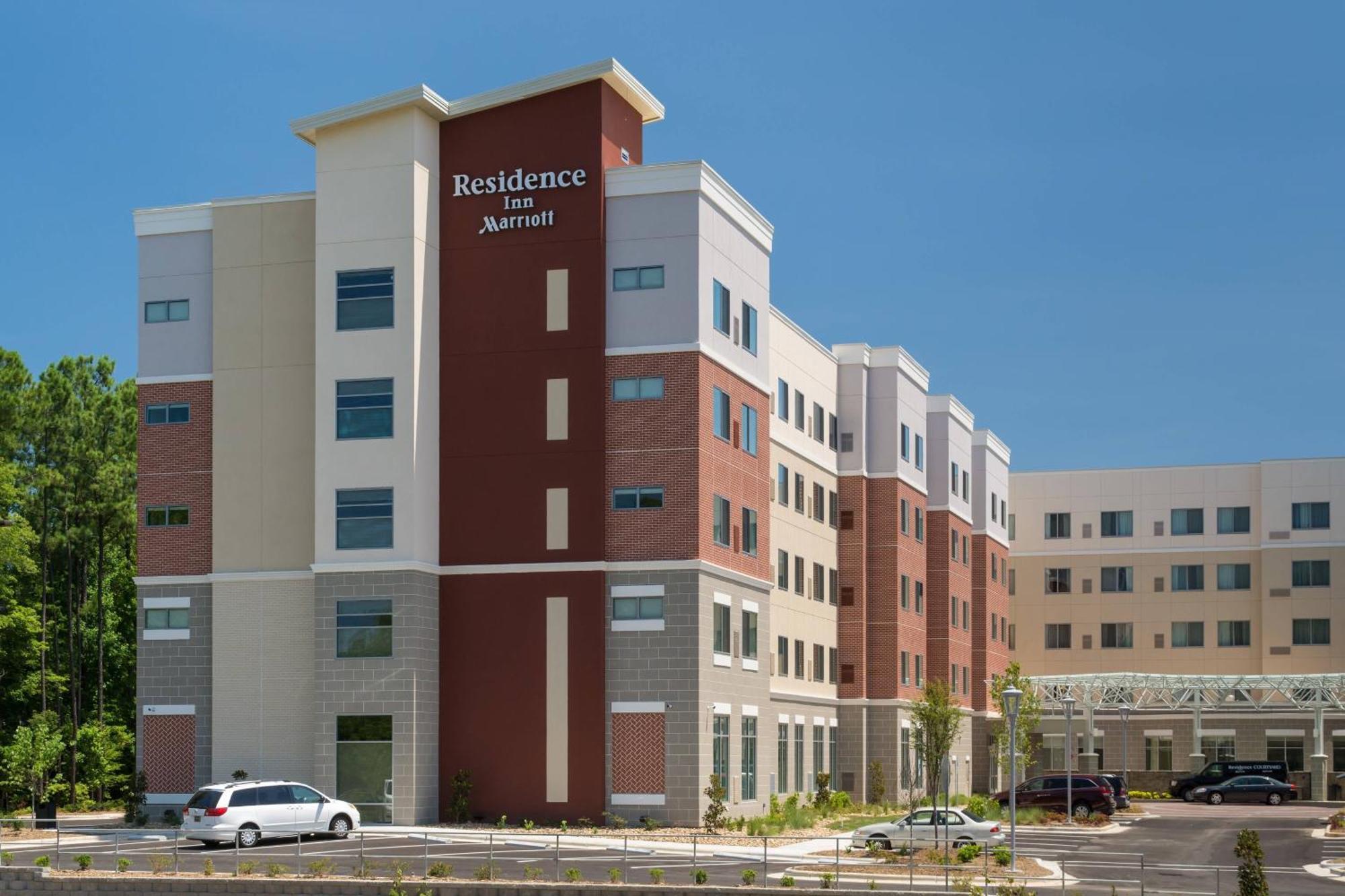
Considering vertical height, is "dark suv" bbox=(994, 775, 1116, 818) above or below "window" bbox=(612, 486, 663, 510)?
below

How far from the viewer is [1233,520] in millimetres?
108562

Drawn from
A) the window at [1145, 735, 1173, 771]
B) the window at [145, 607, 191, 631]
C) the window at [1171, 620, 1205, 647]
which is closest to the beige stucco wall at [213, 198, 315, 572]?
the window at [145, 607, 191, 631]

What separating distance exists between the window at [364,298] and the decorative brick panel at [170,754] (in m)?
14.3

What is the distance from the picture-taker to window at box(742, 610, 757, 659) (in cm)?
6209

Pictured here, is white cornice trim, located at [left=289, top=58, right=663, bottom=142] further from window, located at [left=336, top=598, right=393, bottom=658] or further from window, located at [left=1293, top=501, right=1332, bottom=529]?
window, located at [left=1293, top=501, right=1332, bottom=529]

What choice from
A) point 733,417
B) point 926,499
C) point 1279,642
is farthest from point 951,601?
point 733,417

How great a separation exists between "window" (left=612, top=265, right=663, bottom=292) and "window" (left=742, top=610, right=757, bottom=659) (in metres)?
11.7

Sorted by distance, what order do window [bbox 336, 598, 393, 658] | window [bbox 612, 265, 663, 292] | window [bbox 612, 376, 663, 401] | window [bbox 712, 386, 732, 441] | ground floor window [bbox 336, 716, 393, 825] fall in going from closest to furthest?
ground floor window [bbox 336, 716, 393, 825], window [bbox 336, 598, 393, 658], window [bbox 612, 376, 663, 401], window [bbox 612, 265, 663, 292], window [bbox 712, 386, 732, 441]

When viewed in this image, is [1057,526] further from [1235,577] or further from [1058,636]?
[1235,577]

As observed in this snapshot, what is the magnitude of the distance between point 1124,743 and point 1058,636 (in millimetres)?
19093

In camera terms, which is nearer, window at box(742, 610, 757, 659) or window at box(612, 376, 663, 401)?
window at box(612, 376, 663, 401)

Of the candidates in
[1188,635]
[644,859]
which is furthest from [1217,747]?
[644,859]

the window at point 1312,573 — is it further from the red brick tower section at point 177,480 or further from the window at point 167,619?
the window at point 167,619

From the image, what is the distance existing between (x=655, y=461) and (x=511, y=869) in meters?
18.0
